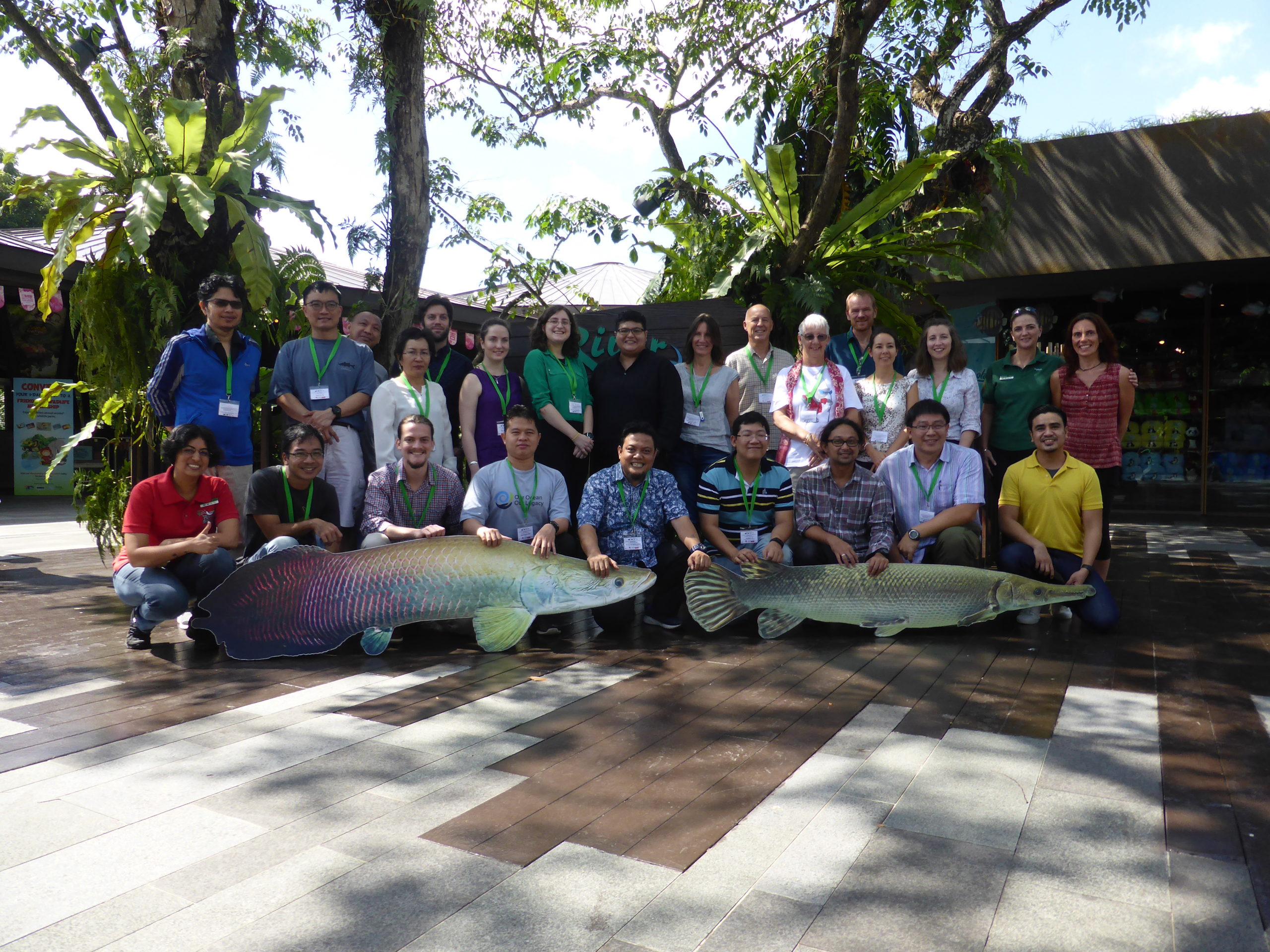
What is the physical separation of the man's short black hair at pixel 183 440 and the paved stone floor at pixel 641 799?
102 cm

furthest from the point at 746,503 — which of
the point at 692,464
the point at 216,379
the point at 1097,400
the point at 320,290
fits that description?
the point at 216,379

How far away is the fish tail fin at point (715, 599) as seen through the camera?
15.9 ft

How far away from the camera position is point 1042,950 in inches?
76.5

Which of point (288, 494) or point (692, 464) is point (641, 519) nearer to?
point (692, 464)

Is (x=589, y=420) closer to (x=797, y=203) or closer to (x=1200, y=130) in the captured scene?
(x=797, y=203)

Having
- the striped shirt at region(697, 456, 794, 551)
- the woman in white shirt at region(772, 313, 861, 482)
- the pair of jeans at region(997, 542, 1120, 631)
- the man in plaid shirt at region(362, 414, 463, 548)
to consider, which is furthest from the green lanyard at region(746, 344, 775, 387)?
the man in plaid shirt at region(362, 414, 463, 548)

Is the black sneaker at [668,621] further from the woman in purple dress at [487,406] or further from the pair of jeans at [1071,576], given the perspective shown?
the pair of jeans at [1071,576]

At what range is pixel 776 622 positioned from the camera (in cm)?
485

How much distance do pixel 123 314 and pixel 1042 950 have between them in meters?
6.87

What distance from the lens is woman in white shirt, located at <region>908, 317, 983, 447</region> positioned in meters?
5.72

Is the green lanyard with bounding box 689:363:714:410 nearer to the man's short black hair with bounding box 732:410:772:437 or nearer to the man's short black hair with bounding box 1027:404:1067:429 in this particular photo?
the man's short black hair with bounding box 732:410:772:437

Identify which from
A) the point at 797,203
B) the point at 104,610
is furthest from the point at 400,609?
the point at 797,203

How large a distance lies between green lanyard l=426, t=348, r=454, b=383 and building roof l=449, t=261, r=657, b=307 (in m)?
5.46

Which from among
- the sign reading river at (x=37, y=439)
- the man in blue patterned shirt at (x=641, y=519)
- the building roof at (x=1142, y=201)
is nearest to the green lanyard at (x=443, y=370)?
the man in blue patterned shirt at (x=641, y=519)
